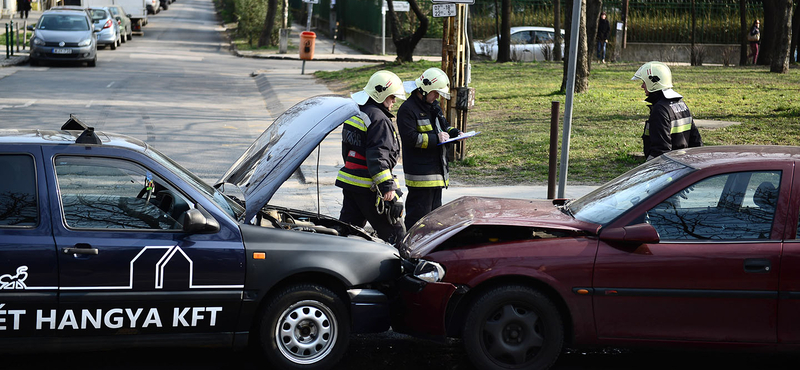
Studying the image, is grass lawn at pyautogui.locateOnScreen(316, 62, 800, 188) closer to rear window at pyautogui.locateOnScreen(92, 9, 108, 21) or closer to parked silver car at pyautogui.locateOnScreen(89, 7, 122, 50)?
parked silver car at pyautogui.locateOnScreen(89, 7, 122, 50)

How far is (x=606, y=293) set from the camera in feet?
15.9

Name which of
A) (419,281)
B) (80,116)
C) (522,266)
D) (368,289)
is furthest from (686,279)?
(80,116)

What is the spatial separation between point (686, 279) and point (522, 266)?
3.10 ft

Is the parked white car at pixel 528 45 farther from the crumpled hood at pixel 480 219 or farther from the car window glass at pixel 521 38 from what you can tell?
the crumpled hood at pixel 480 219

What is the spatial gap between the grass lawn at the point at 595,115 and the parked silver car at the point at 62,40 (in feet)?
23.9

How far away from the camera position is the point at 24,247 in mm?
4473

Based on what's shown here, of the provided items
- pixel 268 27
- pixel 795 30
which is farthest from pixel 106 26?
pixel 795 30

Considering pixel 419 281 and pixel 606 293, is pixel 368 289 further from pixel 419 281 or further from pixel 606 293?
pixel 606 293

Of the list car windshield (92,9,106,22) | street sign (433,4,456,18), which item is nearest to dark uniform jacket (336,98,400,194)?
street sign (433,4,456,18)

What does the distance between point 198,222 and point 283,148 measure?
0.92m

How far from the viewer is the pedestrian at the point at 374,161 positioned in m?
6.55

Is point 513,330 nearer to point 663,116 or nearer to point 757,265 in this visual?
point 757,265

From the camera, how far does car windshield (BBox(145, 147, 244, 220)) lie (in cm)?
502

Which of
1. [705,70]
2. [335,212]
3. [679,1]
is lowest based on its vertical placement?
[335,212]
